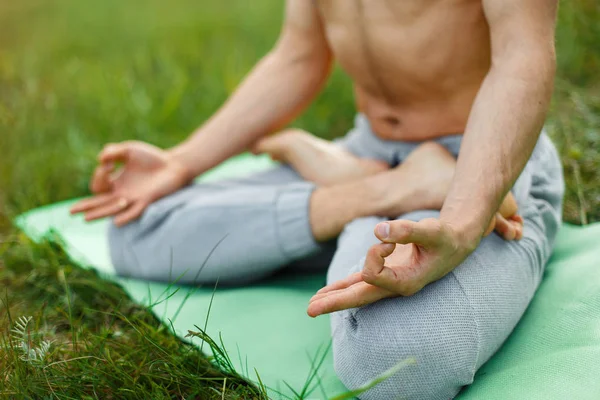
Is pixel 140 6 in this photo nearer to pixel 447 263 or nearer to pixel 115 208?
pixel 115 208

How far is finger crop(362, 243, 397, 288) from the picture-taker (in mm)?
1006

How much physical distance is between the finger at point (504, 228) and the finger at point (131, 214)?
777mm

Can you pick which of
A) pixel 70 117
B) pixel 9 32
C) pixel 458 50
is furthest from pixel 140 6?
pixel 458 50

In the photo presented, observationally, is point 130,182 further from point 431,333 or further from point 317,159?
point 431,333

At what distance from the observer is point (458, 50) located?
1.40 meters

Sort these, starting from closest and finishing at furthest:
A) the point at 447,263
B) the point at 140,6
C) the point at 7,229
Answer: the point at 447,263 < the point at 7,229 < the point at 140,6

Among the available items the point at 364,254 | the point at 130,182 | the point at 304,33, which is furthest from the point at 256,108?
the point at 364,254

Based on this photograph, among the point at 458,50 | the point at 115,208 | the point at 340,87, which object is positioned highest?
the point at 458,50

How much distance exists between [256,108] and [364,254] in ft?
1.92

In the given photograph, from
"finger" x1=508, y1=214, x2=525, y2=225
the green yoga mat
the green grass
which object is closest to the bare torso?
"finger" x1=508, y1=214, x2=525, y2=225

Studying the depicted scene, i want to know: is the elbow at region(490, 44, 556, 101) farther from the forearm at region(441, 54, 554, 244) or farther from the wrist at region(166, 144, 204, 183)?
the wrist at region(166, 144, 204, 183)

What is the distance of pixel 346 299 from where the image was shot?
108 cm

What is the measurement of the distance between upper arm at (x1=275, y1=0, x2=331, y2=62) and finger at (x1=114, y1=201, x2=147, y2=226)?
0.49 meters

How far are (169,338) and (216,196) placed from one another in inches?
15.5
